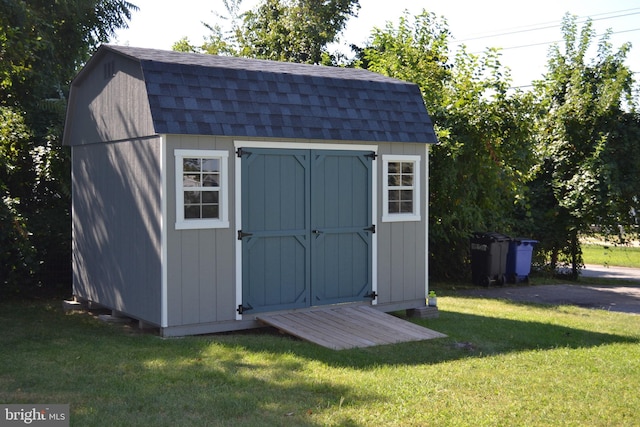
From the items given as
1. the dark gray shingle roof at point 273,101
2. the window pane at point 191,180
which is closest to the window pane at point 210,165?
the window pane at point 191,180

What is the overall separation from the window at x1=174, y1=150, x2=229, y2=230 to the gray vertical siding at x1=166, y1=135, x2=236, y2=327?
6 cm

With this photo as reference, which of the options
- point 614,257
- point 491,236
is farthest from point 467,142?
point 614,257

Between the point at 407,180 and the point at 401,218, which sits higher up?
the point at 407,180

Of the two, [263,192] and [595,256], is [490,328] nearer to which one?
[263,192]

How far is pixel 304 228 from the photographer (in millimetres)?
9742

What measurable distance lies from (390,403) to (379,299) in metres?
4.15

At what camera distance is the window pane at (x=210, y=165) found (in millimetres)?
8977

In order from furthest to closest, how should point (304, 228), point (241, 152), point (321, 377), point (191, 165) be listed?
point (304, 228) → point (241, 152) → point (191, 165) → point (321, 377)

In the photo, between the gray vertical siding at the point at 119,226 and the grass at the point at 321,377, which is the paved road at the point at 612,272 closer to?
the grass at the point at 321,377

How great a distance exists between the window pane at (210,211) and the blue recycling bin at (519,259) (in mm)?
8245

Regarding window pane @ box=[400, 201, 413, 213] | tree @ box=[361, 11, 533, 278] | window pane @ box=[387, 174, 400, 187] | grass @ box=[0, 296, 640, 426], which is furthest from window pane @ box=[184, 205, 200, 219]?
tree @ box=[361, 11, 533, 278]

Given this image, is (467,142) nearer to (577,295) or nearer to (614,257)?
(577,295)

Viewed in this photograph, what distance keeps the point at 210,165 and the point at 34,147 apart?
17.8ft

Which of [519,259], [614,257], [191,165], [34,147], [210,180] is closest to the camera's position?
[191,165]
